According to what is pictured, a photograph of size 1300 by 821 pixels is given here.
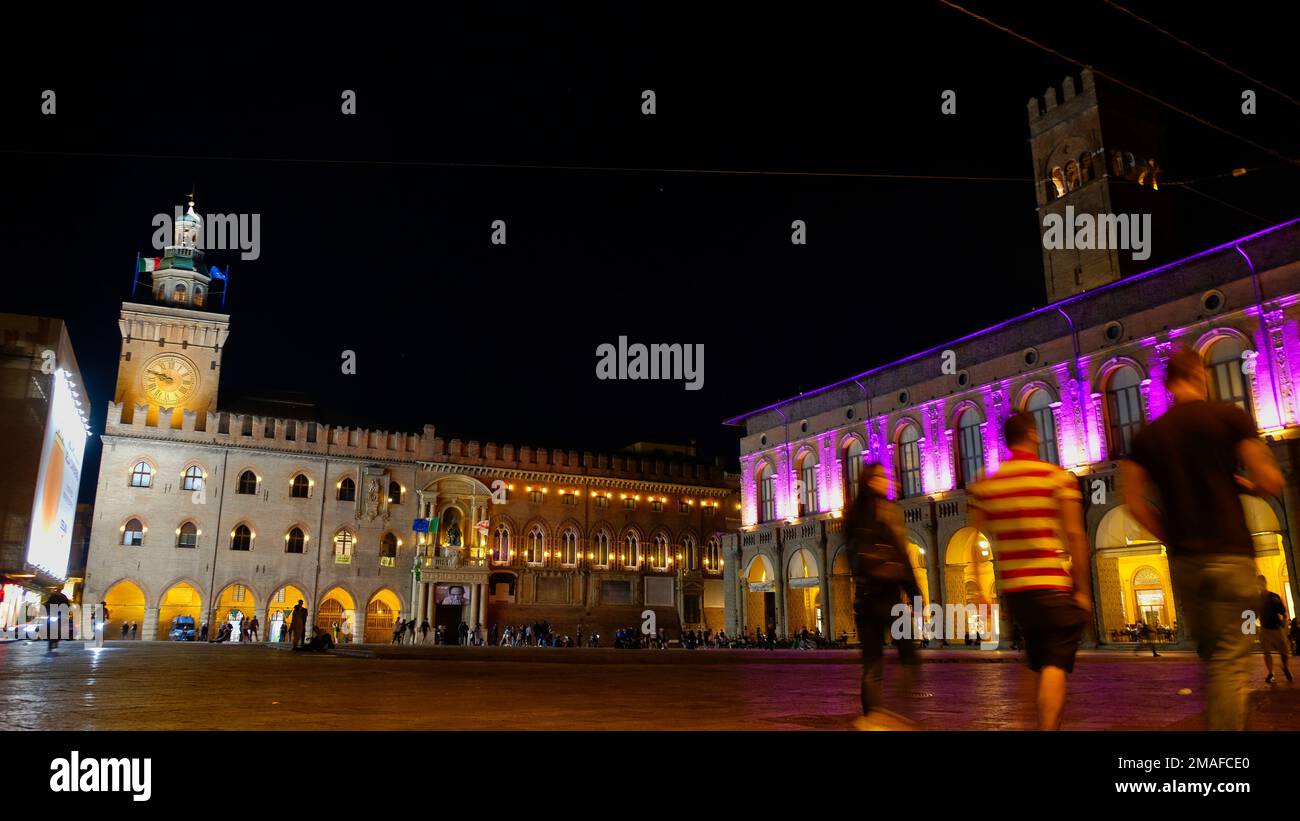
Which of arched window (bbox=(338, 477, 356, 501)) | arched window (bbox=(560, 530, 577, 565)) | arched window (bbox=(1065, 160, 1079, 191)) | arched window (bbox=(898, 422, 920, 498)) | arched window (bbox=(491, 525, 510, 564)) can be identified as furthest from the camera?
arched window (bbox=(560, 530, 577, 565))

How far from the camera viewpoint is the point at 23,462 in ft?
97.6

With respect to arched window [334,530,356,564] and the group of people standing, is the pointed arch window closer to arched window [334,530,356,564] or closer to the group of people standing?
arched window [334,530,356,564]

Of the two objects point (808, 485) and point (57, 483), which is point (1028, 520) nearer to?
point (808, 485)

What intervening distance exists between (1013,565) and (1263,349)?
24045 millimetres

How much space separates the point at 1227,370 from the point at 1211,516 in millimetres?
24751

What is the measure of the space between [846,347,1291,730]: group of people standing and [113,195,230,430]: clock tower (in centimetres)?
4635

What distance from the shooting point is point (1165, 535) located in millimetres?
4117

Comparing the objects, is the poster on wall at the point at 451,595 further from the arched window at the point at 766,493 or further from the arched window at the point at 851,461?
the arched window at the point at 851,461

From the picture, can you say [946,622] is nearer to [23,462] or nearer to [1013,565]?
[1013,565]

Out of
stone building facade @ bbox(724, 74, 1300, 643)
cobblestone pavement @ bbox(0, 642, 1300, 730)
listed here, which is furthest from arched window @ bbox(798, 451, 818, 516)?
cobblestone pavement @ bbox(0, 642, 1300, 730)

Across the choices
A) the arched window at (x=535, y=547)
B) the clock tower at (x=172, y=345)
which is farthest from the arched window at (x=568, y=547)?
the clock tower at (x=172, y=345)

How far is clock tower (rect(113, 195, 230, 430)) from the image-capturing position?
147 ft

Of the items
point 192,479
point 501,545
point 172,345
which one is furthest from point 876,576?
point 172,345
